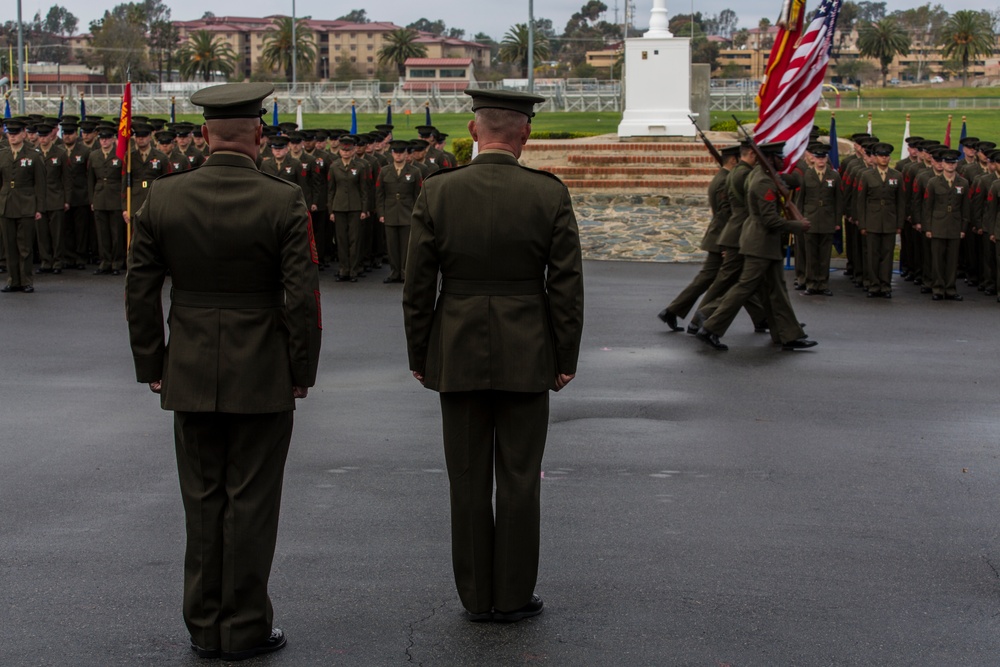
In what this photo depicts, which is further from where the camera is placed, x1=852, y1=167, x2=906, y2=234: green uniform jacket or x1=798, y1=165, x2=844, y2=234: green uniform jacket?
x1=798, y1=165, x2=844, y2=234: green uniform jacket

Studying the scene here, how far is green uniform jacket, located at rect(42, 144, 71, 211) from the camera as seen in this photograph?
1658 centimetres

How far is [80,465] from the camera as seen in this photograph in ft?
23.7

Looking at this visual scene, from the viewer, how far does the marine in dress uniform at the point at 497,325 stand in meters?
4.80

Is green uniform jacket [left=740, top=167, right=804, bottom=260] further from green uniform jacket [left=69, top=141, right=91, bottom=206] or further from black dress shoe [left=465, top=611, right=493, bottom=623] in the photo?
green uniform jacket [left=69, top=141, right=91, bottom=206]

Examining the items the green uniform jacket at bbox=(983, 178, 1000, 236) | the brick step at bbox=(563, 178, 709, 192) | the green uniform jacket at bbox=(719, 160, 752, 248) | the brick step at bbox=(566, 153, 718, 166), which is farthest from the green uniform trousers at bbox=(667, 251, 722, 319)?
the brick step at bbox=(566, 153, 718, 166)

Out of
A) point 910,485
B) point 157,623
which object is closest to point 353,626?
point 157,623

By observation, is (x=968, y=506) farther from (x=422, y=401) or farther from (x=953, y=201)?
(x=953, y=201)

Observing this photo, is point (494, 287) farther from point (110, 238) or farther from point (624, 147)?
point (624, 147)

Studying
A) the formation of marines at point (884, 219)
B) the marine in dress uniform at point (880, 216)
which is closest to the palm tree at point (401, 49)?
the formation of marines at point (884, 219)

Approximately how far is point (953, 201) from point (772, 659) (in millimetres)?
11854

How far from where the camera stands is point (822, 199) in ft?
51.9

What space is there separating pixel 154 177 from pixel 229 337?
13310mm

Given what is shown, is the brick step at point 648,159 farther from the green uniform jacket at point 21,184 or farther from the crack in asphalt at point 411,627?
the crack in asphalt at point 411,627

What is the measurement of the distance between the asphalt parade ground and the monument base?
17.9 metres
